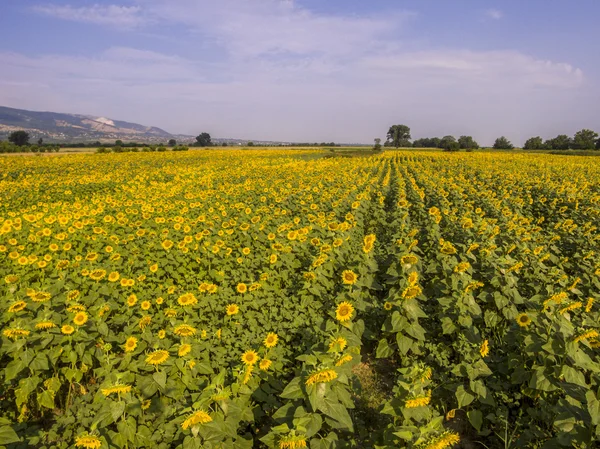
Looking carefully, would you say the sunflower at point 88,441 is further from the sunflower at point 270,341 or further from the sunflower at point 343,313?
the sunflower at point 343,313

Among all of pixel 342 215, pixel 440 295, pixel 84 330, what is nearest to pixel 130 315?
pixel 84 330

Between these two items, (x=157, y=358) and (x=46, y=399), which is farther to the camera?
(x=46, y=399)

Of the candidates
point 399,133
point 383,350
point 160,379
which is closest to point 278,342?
point 383,350

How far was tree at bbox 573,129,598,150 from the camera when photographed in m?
68.4

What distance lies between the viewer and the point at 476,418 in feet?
12.1

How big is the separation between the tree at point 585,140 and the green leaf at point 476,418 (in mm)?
87087

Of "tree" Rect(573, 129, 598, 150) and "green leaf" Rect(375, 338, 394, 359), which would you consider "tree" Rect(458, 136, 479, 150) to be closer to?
"tree" Rect(573, 129, 598, 150)

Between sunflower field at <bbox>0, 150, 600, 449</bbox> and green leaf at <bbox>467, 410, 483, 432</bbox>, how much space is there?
0.05 ft

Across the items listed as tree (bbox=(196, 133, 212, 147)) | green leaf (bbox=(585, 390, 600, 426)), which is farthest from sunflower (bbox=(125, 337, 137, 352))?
tree (bbox=(196, 133, 212, 147))

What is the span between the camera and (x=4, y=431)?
2.29 m

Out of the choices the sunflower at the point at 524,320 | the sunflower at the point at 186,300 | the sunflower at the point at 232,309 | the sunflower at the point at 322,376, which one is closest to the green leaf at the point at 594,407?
the sunflower at the point at 524,320

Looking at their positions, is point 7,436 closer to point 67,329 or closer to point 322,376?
point 67,329

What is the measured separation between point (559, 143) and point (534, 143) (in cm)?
466

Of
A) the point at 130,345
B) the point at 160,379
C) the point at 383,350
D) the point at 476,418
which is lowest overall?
the point at 476,418
